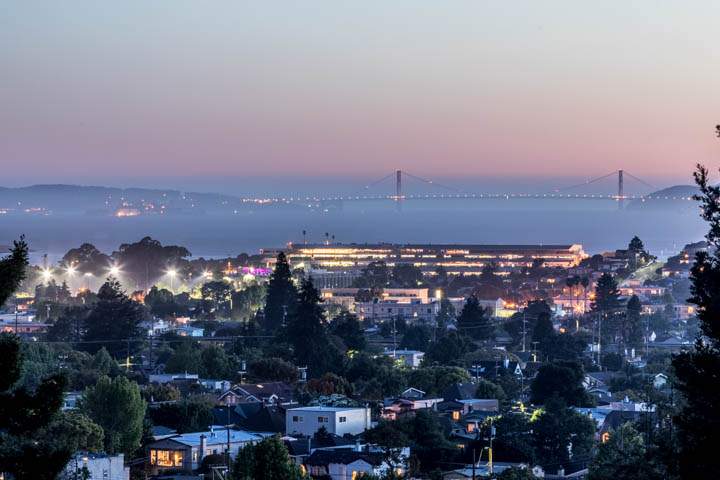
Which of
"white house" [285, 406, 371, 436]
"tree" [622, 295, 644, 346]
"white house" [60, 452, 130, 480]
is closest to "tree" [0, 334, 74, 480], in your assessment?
"white house" [60, 452, 130, 480]

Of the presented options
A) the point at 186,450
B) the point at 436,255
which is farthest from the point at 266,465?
the point at 436,255

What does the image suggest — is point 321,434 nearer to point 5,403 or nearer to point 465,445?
point 465,445

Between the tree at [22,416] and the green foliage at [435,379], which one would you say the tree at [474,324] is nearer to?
the green foliage at [435,379]

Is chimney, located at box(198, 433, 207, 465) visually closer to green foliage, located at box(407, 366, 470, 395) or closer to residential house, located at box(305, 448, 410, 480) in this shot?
residential house, located at box(305, 448, 410, 480)

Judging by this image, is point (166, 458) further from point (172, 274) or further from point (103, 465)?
point (172, 274)

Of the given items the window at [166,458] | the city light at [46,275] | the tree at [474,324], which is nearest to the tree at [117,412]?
the window at [166,458]
